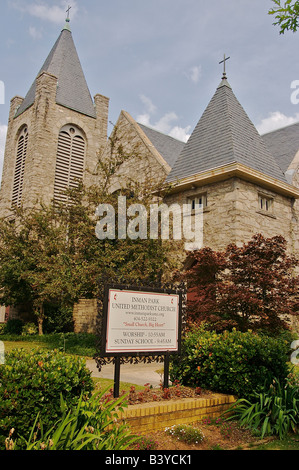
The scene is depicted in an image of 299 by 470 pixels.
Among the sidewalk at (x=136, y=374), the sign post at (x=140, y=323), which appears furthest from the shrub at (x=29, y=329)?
the sign post at (x=140, y=323)

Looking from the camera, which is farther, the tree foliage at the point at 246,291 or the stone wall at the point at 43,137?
the stone wall at the point at 43,137

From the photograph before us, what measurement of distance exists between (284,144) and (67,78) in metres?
16.1

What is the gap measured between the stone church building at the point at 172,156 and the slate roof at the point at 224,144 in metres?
0.05

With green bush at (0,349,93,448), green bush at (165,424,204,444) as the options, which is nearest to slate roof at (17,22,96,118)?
green bush at (0,349,93,448)

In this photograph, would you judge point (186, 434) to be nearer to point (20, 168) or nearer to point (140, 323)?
point (140, 323)

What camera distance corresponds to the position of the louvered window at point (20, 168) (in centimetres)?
2452

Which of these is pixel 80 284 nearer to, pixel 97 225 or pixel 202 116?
pixel 97 225

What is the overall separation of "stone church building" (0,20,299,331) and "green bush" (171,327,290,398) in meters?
7.33

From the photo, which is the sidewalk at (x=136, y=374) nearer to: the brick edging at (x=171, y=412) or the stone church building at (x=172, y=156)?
the brick edging at (x=171, y=412)

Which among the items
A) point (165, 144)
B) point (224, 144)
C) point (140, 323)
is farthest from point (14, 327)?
point (140, 323)

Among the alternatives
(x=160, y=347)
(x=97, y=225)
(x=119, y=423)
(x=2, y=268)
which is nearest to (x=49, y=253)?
(x=2, y=268)

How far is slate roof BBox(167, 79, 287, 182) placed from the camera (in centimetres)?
1455

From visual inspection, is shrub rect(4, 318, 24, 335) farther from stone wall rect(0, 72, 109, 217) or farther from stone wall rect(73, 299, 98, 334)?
stone wall rect(0, 72, 109, 217)

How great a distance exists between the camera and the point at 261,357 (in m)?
5.82
